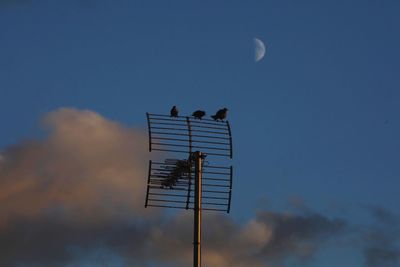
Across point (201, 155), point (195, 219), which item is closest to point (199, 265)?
point (195, 219)

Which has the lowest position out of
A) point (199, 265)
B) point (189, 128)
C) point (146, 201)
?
point (199, 265)

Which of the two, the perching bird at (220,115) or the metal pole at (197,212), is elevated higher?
the perching bird at (220,115)

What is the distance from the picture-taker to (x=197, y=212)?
37.8 m

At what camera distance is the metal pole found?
121ft

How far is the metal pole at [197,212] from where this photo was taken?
36844mm

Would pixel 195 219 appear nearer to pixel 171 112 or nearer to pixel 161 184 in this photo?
pixel 161 184

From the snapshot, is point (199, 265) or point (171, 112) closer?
point (199, 265)

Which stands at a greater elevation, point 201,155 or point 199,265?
point 201,155

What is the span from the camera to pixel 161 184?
127 feet

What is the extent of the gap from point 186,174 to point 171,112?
2.51 metres

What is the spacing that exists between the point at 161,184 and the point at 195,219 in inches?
80.5

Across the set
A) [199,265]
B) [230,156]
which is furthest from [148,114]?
[199,265]

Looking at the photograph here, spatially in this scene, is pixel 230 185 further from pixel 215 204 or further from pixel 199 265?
pixel 199 265

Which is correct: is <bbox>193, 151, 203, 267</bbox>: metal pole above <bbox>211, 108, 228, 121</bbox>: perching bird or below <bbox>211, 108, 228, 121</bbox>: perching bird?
below
